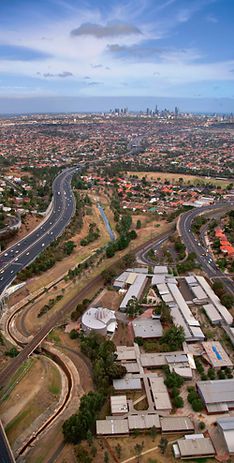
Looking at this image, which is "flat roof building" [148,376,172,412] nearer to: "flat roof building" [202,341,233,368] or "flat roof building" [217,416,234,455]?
"flat roof building" [217,416,234,455]

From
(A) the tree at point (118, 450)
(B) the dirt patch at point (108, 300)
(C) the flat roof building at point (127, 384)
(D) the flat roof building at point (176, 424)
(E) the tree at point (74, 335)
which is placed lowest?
(A) the tree at point (118, 450)

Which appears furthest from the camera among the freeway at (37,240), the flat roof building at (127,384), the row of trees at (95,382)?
the freeway at (37,240)

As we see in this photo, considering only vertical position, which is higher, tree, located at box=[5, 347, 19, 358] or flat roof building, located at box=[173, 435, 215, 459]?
tree, located at box=[5, 347, 19, 358]

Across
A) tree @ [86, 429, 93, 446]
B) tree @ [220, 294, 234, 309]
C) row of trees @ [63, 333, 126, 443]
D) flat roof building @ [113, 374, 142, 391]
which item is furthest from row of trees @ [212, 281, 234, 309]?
tree @ [86, 429, 93, 446]

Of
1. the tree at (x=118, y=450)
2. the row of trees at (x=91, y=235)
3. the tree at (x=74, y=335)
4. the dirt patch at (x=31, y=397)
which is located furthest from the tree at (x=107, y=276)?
the tree at (x=118, y=450)

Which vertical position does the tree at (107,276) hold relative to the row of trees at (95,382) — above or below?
above

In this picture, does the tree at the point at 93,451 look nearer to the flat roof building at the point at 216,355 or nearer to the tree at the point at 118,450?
the tree at the point at 118,450

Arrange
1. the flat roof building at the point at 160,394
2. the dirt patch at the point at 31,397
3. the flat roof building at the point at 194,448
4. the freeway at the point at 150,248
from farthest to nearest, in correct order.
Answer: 1. the freeway at the point at 150,248
2. the flat roof building at the point at 160,394
3. the dirt patch at the point at 31,397
4. the flat roof building at the point at 194,448

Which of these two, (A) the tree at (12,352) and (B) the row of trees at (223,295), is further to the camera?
(B) the row of trees at (223,295)
